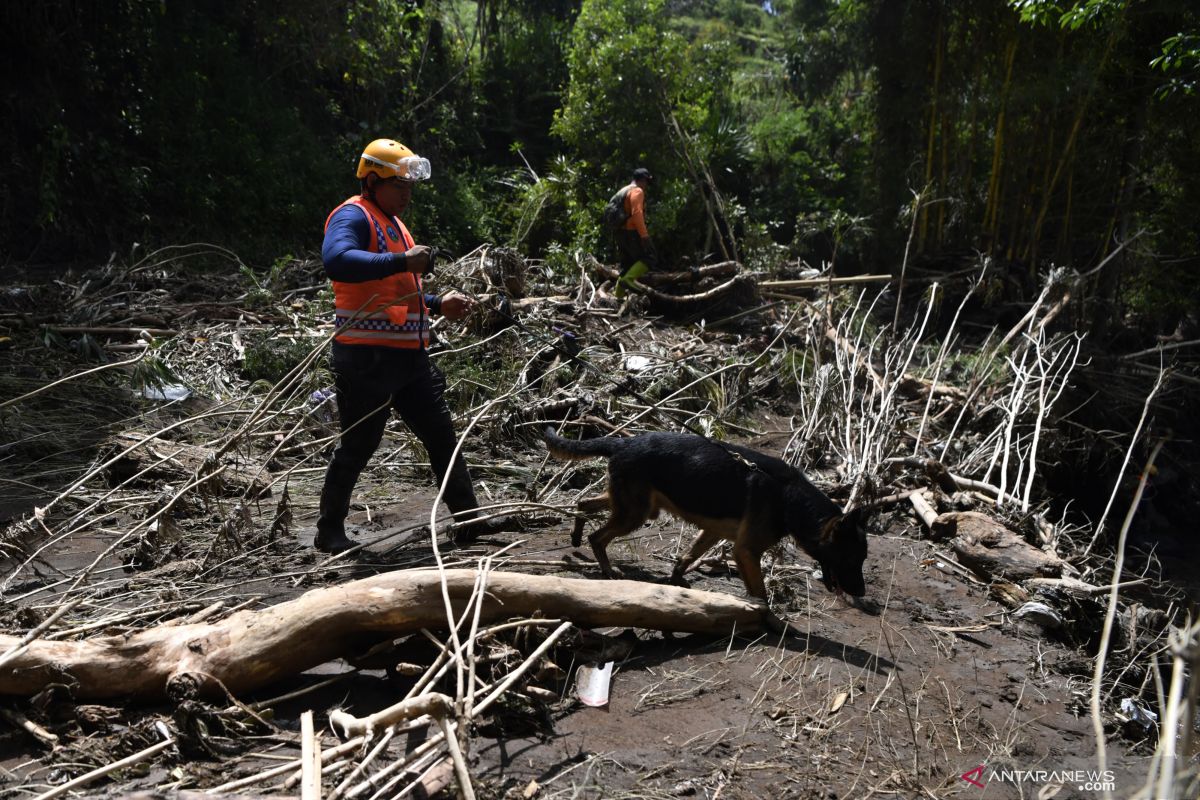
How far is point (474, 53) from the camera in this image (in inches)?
809

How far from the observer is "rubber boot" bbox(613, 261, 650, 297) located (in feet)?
37.8

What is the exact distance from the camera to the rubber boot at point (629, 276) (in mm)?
11534

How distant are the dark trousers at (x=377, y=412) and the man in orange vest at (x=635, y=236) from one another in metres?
6.67

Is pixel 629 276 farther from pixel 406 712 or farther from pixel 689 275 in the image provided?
pixel 406 712

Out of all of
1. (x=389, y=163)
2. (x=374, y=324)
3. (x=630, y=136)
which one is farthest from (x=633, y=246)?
(x=374, y=324)

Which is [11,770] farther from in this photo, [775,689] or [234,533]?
[775,689]

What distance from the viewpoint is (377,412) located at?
4.80 m

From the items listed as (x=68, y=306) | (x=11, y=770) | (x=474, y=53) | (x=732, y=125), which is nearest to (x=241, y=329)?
(x=68, y=306)

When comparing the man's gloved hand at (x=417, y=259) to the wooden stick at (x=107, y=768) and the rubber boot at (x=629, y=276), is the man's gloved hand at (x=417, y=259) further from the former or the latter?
the rubber boot at (x=629, y=276)

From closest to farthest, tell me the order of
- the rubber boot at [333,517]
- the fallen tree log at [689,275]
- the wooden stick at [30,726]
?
the wooden stick at [30,726], the rubber boot at [333,517], the fallen tree log at [689,275]

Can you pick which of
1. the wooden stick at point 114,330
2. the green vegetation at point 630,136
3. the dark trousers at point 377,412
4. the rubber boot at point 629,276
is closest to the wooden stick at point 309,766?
the dark trousers at point 377,412

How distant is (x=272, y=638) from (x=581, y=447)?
1.99 meters

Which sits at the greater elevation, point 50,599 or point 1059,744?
point 50,599

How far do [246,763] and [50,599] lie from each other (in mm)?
1665
